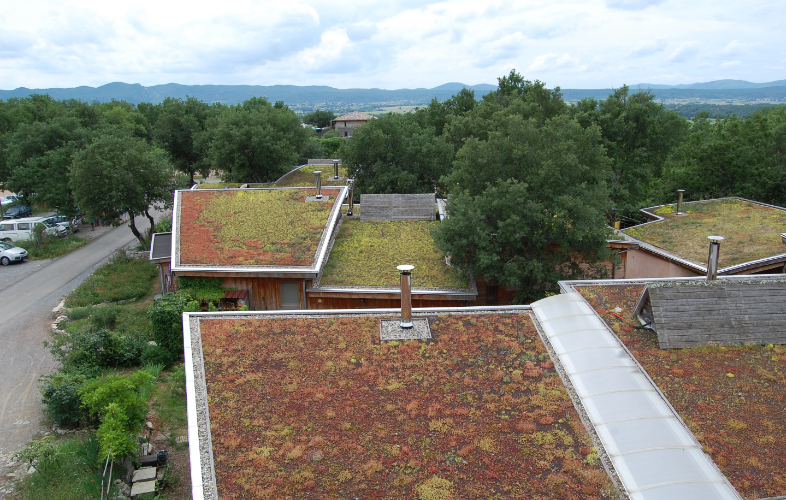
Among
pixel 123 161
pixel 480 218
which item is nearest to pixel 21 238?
pixel 123 161

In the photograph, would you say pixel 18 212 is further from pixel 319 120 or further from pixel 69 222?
pixel 319 120

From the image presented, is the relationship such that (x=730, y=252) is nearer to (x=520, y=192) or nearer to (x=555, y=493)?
(x=520, y=192)

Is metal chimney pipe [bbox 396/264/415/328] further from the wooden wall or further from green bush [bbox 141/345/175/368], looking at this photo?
green bush [bbox 141/345/175/368]

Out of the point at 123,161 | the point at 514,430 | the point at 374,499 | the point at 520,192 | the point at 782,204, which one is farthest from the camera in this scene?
the point at 782,204

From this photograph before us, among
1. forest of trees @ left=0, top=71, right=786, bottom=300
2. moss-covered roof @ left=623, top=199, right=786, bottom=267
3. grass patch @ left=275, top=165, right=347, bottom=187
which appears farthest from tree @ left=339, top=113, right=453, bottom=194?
moss-covered roof @ left=623, top=199, right=786, bottom=267

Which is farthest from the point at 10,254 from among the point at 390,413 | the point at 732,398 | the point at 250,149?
the point at 732,398

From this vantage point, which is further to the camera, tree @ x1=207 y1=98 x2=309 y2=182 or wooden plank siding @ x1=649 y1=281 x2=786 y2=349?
tree @ x1=207 y1=98 x2=309 y2=182

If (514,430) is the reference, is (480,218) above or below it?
above
